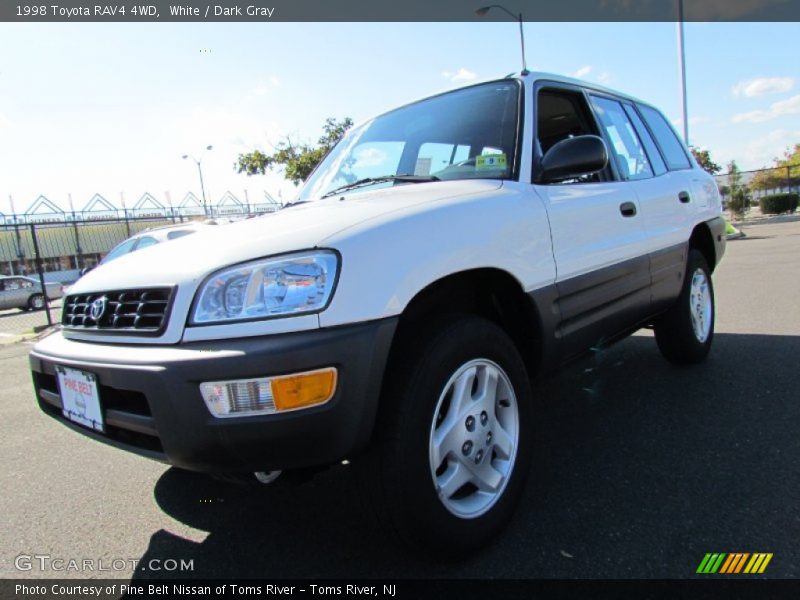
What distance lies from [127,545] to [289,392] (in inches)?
50.3

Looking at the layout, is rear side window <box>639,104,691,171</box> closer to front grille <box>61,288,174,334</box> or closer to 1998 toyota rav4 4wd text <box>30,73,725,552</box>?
1998 toyota rav4 4wd text <box>30,73,725,552</box>

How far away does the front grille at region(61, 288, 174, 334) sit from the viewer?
174 centimetres

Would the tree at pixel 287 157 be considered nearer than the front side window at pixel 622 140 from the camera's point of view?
No

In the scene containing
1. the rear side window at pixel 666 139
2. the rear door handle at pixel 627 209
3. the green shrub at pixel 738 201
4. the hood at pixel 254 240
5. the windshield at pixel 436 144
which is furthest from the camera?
the green shrub at pixel 738 201

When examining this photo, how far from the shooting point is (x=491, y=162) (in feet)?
8.07

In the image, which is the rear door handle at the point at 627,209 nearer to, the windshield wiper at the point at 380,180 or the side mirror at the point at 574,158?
the side mirror at the point at 574,158

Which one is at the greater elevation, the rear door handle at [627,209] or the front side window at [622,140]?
the front side window at [622,140]

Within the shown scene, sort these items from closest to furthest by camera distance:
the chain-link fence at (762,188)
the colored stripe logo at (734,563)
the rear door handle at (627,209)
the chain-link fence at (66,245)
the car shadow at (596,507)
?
the colored stripe logo at (734,563) → the car shadow at (596,507) → the rear door handle at (627,209) → the chain-link fence at (762,188) → the chain-link fence at (66,245)

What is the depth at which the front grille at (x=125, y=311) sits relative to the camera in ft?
5.70

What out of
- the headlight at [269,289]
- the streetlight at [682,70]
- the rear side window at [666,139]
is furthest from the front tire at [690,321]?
the streetlight at [682,70]

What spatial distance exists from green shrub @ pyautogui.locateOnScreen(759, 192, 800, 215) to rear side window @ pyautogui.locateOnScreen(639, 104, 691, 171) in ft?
85.5

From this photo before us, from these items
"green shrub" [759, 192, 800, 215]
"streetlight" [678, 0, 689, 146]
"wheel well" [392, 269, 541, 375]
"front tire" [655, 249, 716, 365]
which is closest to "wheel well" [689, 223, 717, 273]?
"front tire" [655, 249, 716, 365]

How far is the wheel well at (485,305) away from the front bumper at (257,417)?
0.26m

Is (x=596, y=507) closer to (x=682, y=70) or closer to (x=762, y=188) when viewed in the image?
(x=682, y=70)
